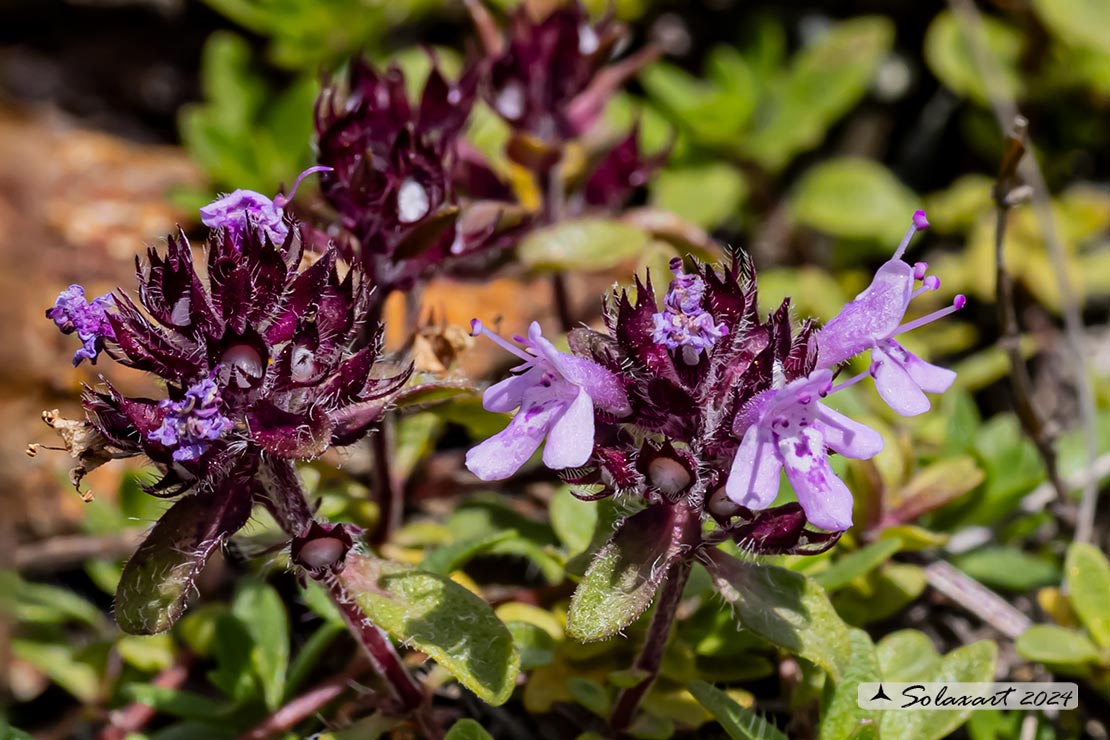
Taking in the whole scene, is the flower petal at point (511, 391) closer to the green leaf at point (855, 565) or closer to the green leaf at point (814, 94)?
the green leaf at point (855, 565)

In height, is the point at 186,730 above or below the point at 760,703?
above

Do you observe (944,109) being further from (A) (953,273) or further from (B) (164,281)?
(B) (164,281)

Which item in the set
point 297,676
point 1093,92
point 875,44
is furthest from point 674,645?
point 1093,92

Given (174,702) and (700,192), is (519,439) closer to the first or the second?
(174,702)

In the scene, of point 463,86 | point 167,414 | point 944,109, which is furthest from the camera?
point 944,109

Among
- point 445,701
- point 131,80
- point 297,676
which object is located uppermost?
point 131,80

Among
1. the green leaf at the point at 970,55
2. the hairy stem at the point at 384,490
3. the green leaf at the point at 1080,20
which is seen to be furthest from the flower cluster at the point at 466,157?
the green leaf at the point at 1080,20
